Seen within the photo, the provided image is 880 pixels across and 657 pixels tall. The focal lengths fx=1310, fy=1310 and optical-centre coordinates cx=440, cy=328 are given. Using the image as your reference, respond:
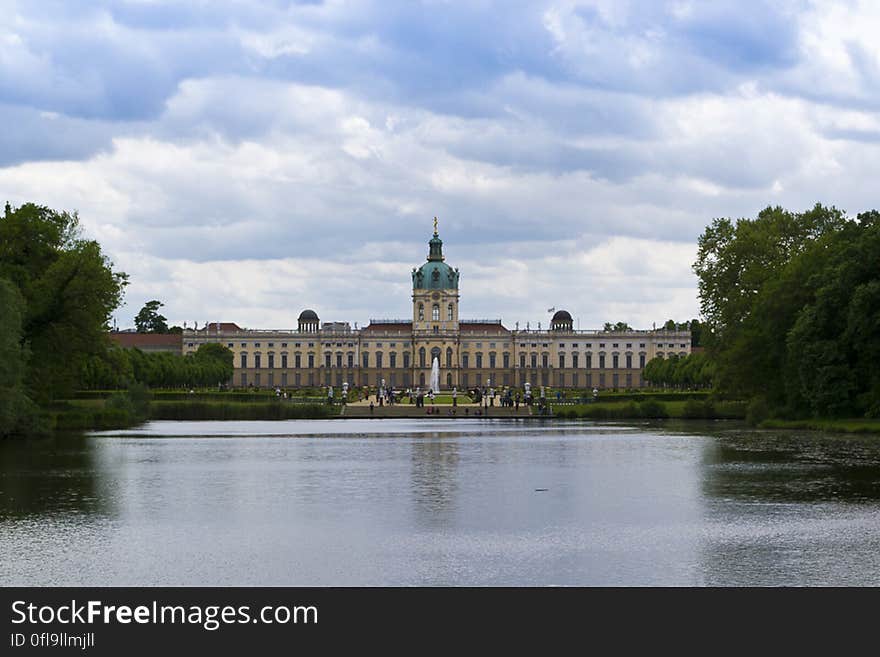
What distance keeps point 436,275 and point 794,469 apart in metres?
149

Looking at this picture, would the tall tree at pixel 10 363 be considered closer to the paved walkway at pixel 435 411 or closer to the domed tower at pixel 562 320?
the paved walkway at pixel 435 411

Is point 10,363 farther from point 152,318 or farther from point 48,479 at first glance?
point 152,318

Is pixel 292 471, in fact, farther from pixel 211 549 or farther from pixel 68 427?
pixel 68 427

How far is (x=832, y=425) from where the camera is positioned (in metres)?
48.5

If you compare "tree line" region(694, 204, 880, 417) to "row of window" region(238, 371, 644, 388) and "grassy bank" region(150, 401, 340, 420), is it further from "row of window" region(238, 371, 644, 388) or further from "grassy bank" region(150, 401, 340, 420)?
"row of window" region(238, 371, 644, 388)

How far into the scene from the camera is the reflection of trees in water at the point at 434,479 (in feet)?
76.9

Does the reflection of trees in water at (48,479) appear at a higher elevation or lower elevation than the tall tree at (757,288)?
lower

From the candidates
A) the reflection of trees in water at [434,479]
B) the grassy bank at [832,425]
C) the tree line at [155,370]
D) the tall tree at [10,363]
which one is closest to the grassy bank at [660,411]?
the grassy bank at [832,425]

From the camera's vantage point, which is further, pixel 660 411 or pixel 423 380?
pixel 423 380

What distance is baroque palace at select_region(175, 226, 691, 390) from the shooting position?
180 meters

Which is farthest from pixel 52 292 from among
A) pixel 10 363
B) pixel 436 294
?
pixel 436 294

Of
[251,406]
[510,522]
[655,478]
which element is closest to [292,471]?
[655,478]
